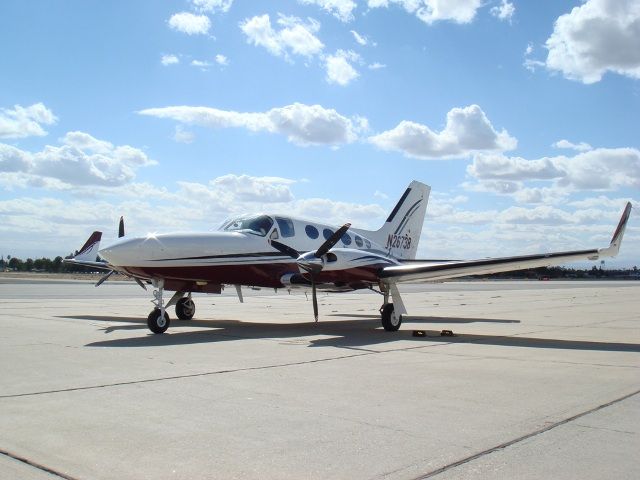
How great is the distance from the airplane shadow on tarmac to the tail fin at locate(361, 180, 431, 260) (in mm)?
4518

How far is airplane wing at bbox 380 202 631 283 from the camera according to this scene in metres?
14.1

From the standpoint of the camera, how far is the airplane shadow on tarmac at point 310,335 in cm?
1237

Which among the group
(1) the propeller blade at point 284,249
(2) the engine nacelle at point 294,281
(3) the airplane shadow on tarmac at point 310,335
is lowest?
(3) the airplane shadow on tarmac at point 310,335

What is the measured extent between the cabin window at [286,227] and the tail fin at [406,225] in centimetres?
508

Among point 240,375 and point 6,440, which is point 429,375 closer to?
point 240,375

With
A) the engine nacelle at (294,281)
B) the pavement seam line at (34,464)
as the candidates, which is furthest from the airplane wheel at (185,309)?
the pavement seam line at (34,464)

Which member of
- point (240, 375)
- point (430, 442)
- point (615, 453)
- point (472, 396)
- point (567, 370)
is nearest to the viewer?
point (615, 453)

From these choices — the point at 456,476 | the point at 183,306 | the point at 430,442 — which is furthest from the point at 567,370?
the point at 183,306

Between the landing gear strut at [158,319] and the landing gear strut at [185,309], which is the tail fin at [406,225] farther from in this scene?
the landing gear strut at [158,319]

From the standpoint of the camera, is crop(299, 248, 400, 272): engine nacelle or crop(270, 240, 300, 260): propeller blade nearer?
crop(299, 248, 400, 272): engine nacelle

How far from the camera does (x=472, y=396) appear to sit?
23.7 ft

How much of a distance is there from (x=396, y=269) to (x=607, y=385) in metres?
7.83

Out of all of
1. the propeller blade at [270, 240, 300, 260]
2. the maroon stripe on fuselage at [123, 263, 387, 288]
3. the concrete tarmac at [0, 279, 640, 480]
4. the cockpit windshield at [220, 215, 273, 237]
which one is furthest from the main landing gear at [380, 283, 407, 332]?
the cockpit windshield at [220, 215, 273, 237]

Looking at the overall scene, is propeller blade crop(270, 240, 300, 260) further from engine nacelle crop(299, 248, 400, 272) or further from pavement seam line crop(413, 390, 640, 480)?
pavement seam line crop(413, 390, 640, 480)
